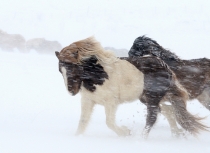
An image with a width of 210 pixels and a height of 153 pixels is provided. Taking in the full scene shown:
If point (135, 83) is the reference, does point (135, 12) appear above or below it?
above

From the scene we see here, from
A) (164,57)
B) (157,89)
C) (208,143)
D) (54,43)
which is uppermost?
(54,43)

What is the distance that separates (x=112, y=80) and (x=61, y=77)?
20.7 ft

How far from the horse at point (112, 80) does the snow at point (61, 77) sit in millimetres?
249

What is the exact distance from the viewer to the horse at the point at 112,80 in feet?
14.2

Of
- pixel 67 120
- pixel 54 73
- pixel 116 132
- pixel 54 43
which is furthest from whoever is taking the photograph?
pixel 54 43

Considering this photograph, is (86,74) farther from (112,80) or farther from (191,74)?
(191,74)

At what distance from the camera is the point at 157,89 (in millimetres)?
4453

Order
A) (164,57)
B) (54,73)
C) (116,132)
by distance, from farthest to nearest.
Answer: (54,73)
(164,57)
(116,132)

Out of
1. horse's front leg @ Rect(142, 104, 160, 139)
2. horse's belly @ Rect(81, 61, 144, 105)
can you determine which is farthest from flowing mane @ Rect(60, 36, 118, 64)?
horse's front leg @ Rect(142, 104, 160, 139)

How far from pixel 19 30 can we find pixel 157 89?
60.2 ft

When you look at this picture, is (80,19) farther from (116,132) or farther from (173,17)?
(116,132)

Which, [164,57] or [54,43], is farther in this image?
[54,43]

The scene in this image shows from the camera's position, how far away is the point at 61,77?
1051 centimetres

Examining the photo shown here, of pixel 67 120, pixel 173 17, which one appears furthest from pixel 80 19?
pixel 67 120
